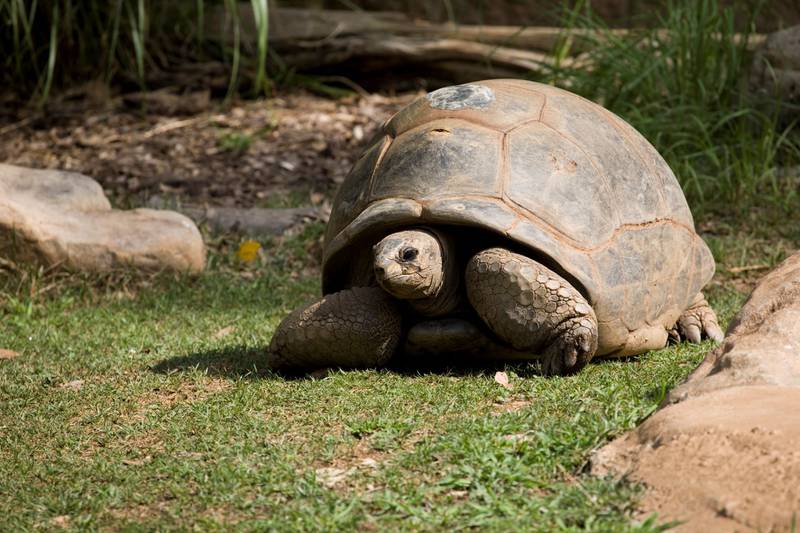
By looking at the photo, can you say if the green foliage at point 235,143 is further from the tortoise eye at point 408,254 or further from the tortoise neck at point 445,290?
the tortoise eye at point 408,254

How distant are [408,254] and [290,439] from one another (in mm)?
816

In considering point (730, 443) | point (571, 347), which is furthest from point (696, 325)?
point (730, 443)

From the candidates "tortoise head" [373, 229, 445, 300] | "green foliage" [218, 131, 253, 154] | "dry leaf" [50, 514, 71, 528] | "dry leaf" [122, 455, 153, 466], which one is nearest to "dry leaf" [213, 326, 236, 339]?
"tortoise head" [373, 229, 445, 300]

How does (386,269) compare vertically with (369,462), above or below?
above

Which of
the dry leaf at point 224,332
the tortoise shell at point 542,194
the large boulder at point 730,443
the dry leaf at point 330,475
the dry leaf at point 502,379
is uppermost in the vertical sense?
the tortoise shell at point 542,194

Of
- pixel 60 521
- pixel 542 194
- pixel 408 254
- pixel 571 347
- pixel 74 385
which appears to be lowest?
pixel 74 385

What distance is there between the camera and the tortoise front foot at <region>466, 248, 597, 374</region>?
12.1 ft

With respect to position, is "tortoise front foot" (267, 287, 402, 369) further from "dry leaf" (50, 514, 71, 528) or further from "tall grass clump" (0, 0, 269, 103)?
"tall grass clump" (0, 0, 269, 103)

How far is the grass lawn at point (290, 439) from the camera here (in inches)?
108

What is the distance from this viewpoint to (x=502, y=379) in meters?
3.76

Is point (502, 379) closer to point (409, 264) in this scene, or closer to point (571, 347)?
point (571, 347)

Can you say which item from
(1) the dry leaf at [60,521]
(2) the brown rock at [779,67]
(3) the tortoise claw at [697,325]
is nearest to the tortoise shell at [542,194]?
(3) the tortoise claw at [697,325]

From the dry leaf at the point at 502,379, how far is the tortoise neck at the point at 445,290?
32 cm

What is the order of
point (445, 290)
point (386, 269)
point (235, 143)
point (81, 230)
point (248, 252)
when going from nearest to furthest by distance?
point (386, 269) → point (445, 290) → point (81, 230) → point (248, 252) → point (235, 143)
